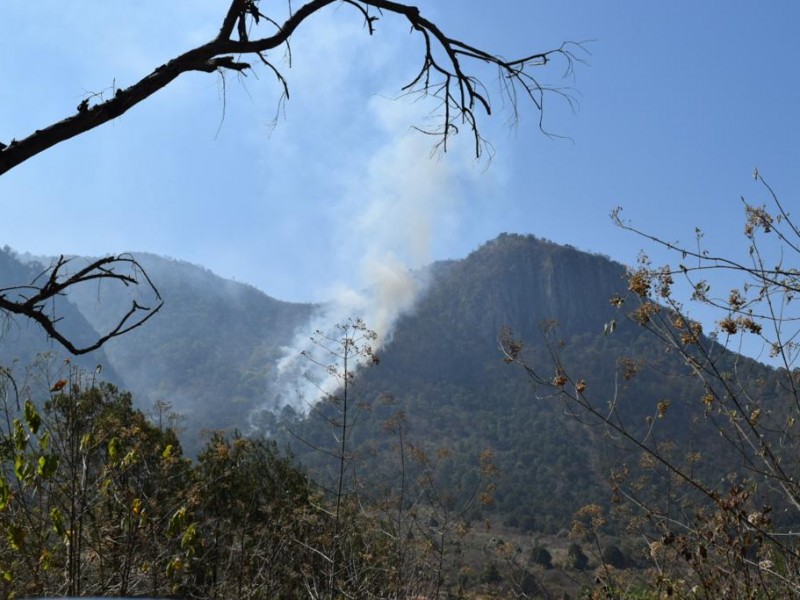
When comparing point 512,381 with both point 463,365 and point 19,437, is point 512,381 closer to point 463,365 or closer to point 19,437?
point 463,365

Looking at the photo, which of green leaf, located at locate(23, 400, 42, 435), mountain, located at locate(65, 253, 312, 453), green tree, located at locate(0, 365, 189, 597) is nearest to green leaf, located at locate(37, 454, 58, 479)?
green tree, located at locate(0, 365, 189, 597)

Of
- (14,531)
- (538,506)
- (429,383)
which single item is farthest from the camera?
(429,383)

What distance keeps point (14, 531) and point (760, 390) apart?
3.61m

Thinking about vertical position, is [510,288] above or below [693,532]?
above

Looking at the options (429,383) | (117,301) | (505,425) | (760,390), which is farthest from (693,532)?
(117,301)

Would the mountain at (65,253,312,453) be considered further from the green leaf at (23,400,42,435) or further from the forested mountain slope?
the green leaf at (23,400,42,435)

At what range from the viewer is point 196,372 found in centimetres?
15400

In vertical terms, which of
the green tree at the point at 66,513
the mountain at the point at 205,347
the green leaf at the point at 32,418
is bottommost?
the green tree at the point at 66,513

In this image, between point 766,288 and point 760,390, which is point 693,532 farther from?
point 766,288

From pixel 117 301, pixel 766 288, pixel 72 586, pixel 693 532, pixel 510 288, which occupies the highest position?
pixel 510 288

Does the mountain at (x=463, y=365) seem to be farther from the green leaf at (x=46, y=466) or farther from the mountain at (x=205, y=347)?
the green leaf at (x=46, y=466)

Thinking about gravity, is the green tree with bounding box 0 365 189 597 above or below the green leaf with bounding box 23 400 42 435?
below

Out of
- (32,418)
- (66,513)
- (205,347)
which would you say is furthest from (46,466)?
(205,347)

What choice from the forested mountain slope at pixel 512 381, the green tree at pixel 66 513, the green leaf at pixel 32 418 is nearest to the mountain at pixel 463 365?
the forested mountain slope at pixel 512 381
